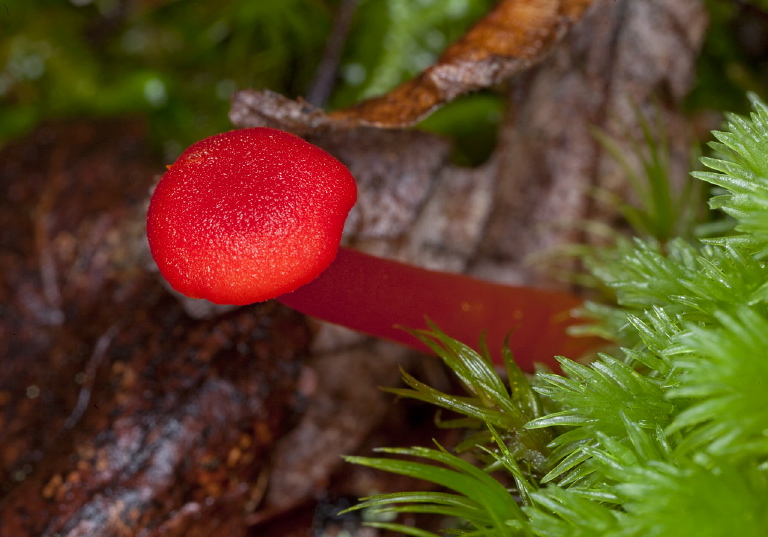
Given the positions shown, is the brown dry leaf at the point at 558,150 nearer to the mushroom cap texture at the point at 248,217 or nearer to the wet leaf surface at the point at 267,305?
the wet leaf surface at the point at 267,305

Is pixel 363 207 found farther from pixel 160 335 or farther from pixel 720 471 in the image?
pixel 720 471

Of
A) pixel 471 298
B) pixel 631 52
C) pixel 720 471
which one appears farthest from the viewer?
pixel 631 52

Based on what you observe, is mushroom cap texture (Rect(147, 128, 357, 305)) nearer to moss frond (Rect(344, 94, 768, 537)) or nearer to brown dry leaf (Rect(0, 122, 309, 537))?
moss frond (Rect(344, 94, 768, 537))

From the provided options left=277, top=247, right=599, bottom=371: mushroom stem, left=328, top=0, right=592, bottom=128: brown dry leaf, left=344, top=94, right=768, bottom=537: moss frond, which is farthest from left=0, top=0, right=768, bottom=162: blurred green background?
left=344, top=94, right=768, bottom=537: moss frond

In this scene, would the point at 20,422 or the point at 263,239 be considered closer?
the point at 263,239

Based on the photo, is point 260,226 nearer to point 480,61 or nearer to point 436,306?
point 436,306

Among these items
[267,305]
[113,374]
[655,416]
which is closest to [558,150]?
[267,305]

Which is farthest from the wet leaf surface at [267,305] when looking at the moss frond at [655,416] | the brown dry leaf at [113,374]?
the moss frond at [655,416]

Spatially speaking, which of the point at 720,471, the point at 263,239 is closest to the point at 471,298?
the point at 263,239
